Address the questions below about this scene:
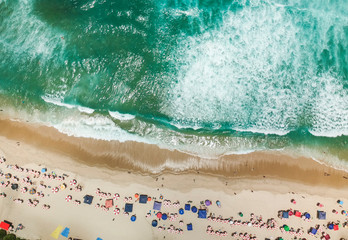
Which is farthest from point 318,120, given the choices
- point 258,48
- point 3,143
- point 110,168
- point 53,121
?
point 3,143

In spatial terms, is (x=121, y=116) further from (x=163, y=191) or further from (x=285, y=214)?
(x=285, y=214)

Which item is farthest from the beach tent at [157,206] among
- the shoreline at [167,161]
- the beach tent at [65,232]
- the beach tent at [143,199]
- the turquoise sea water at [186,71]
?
the beach tent at [65,232]

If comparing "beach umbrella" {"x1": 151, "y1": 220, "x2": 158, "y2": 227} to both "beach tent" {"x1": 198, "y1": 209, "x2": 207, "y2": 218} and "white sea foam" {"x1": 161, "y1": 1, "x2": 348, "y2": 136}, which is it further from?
"white sea foam" {"x1": 161, "y1": 1, "x2": 348, "y2": 136}

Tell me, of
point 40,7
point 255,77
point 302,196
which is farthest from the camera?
point 40,7

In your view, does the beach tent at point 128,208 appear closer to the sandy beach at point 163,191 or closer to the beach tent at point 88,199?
the sandy beach at point 163,191

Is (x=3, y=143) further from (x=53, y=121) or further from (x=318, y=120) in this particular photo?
(x=318, y=120)
